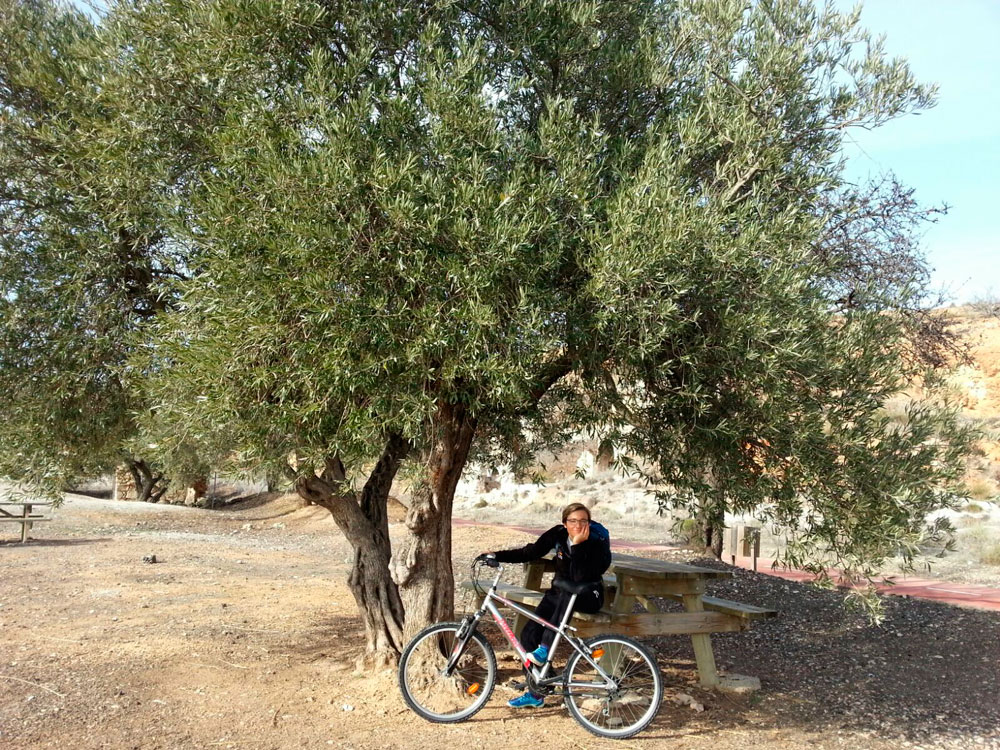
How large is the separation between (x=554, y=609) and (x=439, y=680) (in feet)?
3.74

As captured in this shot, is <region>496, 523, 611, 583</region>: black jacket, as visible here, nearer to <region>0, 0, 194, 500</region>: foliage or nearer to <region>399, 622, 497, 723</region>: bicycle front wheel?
<region>399, 622, 497, 723</region>: bicycle front wheel

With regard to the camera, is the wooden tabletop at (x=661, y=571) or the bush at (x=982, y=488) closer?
the wooden tabletop at (x=661, y=571)

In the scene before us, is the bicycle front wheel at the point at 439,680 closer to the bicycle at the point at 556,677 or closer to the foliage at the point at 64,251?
the bicycle at the point at 556,677

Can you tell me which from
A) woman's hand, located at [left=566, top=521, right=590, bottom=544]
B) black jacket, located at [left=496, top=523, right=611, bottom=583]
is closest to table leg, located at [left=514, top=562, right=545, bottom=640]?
black jacket, located at [left=496, top=523, right=611, bottom=583]

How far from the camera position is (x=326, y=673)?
8672 mm

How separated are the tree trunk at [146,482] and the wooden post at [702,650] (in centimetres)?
2772

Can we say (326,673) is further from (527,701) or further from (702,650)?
(702,650)

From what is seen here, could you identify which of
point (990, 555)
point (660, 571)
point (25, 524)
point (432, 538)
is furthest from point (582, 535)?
point (990, 555)

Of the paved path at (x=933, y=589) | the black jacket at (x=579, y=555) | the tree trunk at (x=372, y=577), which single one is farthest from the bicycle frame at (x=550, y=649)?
the paved path at (x=933, y=589)

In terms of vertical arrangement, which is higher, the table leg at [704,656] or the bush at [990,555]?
the bush at [990,555]

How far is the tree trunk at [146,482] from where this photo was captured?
108 ft

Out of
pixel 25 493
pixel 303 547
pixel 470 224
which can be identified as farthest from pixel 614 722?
pixel 303 547

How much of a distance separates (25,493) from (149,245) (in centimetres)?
261

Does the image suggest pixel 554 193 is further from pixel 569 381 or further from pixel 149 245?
pixel 149 245
